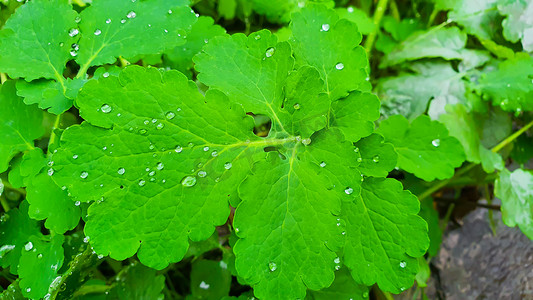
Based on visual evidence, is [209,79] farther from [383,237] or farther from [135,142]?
[383,237]

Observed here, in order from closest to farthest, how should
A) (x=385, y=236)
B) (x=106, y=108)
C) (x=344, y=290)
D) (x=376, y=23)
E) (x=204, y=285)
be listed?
(x=106, y=108)
(x=385, y=236)
(x=344, y=290)
(x=204, y=285)
(x=376, y=23)

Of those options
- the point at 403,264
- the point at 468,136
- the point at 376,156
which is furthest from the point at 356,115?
the point at 468,136

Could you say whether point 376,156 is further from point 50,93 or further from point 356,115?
point 50,93

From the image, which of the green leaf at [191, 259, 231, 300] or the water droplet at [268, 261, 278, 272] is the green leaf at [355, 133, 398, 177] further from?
the green leaf at [191, 259, 231, 300]

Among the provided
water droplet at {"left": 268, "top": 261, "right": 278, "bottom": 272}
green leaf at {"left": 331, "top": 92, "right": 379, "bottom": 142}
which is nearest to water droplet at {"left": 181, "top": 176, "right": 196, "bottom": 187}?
water droplet at {"left": 268, "top": 261, "right": 278, "bottom": 272}

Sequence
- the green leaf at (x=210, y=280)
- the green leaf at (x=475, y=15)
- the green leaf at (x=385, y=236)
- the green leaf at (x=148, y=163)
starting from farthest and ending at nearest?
the green leaf at (x=475, y=15), the green leaf at (x=210, y=280), the green leaf at (x=385, y=236), the green leaf at (x=148, y=163)

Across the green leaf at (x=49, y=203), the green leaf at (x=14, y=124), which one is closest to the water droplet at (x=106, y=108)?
the green leaf at (x=49, y=203)

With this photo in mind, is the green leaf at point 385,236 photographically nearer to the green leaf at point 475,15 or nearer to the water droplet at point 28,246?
the water droplet at point 28,246
